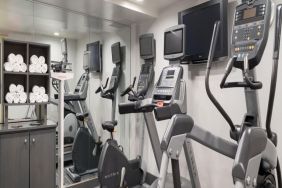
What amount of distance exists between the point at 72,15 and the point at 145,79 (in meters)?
1.46

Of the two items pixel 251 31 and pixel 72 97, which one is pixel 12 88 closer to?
pixel 72 97

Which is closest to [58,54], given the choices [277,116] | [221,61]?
[221,61]

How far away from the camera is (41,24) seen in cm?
303

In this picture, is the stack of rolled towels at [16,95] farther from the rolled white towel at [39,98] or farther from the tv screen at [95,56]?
Result: the tv screen at [95,56]

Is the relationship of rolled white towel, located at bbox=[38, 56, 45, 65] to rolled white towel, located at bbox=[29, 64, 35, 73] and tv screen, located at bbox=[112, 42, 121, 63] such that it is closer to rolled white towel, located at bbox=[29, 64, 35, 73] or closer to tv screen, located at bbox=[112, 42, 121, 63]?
rolled white towel, located at bbox=[29, 64, 35, 73]

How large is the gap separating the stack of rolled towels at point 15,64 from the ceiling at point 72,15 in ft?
1.33

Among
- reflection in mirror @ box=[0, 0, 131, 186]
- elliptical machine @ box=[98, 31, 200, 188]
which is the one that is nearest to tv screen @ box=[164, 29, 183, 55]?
elliptical machine @ box=[98, 31, 200, 188]

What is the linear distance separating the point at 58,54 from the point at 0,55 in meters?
0.79

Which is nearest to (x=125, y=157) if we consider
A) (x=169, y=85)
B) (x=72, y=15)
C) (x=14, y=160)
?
(x=169, y=85)

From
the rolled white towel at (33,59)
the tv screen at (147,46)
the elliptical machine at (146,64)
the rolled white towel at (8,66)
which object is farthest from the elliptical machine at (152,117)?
the rolled white towel at (8,66)

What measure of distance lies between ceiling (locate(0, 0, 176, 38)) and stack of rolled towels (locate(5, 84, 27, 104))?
72 cm

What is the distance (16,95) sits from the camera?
2.63 m

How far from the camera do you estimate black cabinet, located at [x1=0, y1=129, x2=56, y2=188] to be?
2.36 meters

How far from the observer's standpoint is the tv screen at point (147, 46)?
350 centimetres
